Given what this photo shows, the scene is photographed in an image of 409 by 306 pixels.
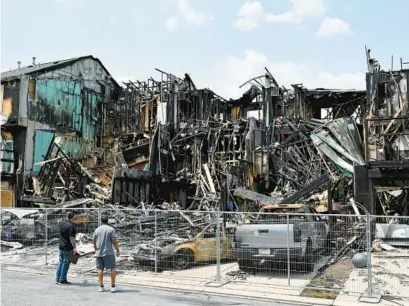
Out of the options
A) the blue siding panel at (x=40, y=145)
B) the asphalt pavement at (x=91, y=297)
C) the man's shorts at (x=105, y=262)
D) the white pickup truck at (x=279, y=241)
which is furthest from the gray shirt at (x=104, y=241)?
the blue siding panel at (x=40, y=145)

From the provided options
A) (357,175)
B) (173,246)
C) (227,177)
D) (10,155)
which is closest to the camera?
(173,246)

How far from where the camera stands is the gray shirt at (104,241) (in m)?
10.2

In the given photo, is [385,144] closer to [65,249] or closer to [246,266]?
[246,266]

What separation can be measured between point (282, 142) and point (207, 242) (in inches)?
584

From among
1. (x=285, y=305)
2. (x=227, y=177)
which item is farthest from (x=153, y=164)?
(x=285, y=305)

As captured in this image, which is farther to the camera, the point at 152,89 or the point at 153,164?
the point at 152,89

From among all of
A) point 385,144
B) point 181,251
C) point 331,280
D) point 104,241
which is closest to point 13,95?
point 181,251

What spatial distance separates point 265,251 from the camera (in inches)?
455

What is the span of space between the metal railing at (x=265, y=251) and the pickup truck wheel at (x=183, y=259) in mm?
27

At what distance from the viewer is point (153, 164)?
3009 cm

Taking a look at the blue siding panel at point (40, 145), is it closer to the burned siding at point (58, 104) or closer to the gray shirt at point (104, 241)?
the burned siding at point (58, 104)

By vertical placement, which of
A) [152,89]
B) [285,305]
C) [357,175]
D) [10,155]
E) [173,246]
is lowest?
[285,305]

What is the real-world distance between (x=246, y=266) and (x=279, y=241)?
1.20 meters

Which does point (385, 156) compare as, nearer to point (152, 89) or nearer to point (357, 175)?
point (357, 175)
